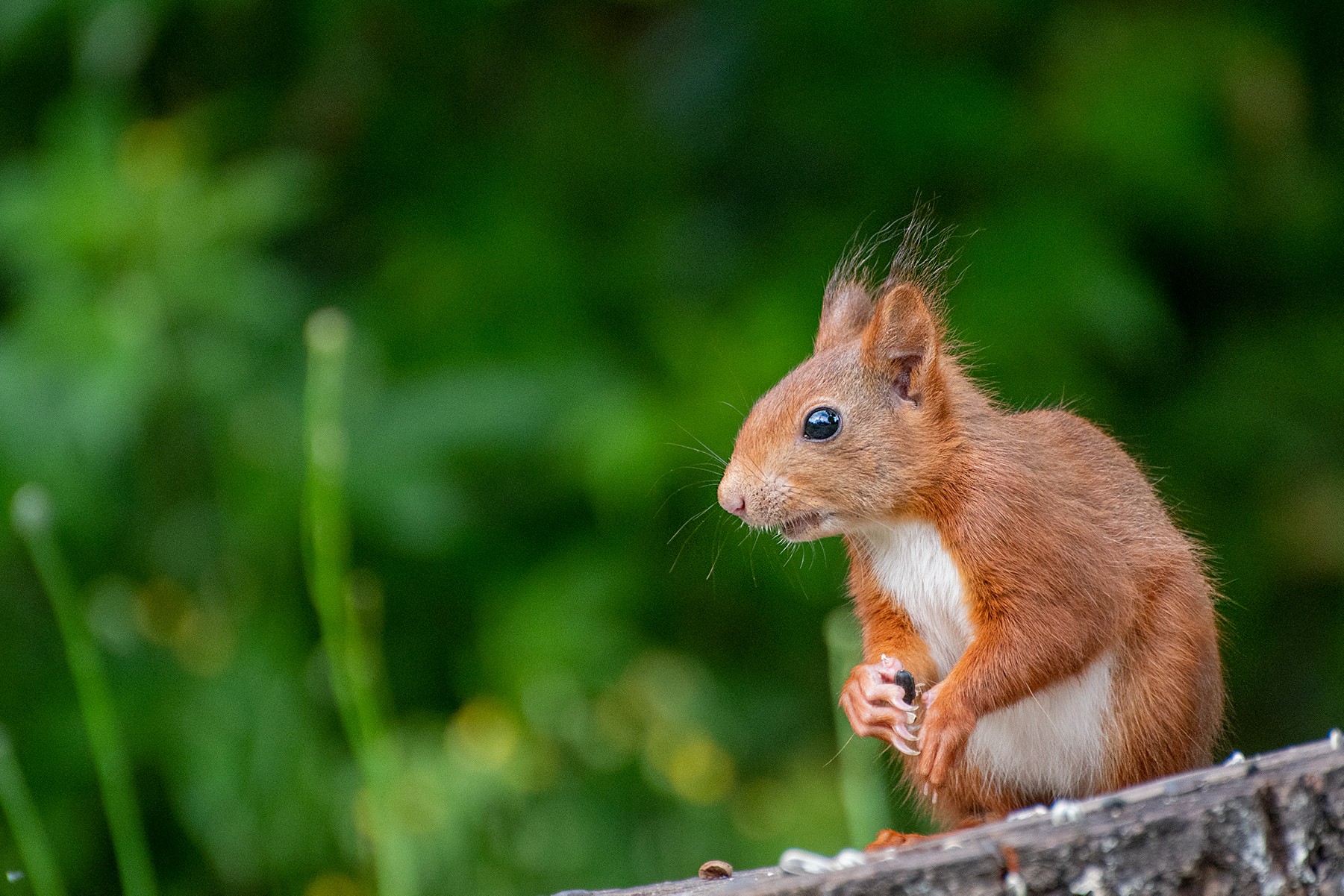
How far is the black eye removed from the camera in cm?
200

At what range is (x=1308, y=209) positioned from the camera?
423 centimetres

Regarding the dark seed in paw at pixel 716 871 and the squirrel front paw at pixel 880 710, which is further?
the dark seed in paw at pixel 716 871

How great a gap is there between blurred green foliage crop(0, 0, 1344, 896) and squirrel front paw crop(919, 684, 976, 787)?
4.65ft

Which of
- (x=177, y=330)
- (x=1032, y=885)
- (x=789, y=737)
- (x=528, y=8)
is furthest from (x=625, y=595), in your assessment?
(x=1032, y=885)

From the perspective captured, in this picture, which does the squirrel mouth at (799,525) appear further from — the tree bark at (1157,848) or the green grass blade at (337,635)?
the green grass blade at (337,635)

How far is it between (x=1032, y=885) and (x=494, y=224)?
2.79 m

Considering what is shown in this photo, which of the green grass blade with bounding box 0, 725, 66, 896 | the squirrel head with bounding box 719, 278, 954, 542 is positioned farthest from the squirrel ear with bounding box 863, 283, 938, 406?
the green grass blade with bounding box 0, 725, 66, 896

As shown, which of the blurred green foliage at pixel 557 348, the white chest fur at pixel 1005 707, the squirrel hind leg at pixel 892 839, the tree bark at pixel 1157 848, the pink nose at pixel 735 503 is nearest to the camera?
the tree bark at pixel 1157 848

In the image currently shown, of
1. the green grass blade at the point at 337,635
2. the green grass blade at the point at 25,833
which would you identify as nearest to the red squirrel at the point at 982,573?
the green grass blade at the point at 337,635

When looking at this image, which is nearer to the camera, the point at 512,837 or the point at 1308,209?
the point at 512,837

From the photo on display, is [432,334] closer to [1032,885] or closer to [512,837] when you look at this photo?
[512,837]

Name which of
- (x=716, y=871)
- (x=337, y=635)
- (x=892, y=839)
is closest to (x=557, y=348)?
(x=337, y=635)

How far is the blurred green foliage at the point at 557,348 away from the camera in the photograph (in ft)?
11.2

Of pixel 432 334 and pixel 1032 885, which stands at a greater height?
pixel 432 334
